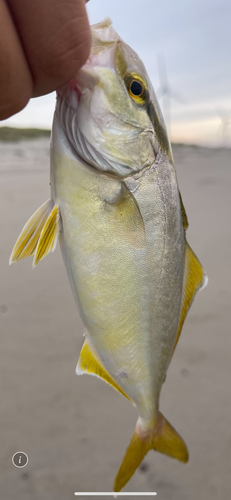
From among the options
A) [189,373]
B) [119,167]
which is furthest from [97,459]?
[119,167]

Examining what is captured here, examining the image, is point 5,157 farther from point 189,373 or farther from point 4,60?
point 4,60

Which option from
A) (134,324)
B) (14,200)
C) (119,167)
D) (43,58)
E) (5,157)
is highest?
(43,58)

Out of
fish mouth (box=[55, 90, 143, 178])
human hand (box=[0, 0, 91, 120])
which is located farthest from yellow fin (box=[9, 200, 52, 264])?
human hand (box=[0, 0, 91, 120])

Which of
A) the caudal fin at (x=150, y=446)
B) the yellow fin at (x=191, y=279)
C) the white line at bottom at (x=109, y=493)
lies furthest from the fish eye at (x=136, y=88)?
the white line at bottom at (x=109, y=493)

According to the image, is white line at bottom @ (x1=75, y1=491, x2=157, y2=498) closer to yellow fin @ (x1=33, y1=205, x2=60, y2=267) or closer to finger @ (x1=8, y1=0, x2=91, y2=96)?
yellow fin @ (x1=33, y1=205, x2=60, y2=267)

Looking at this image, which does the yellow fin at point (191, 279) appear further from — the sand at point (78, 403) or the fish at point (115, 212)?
the sand at point (78, 403)
